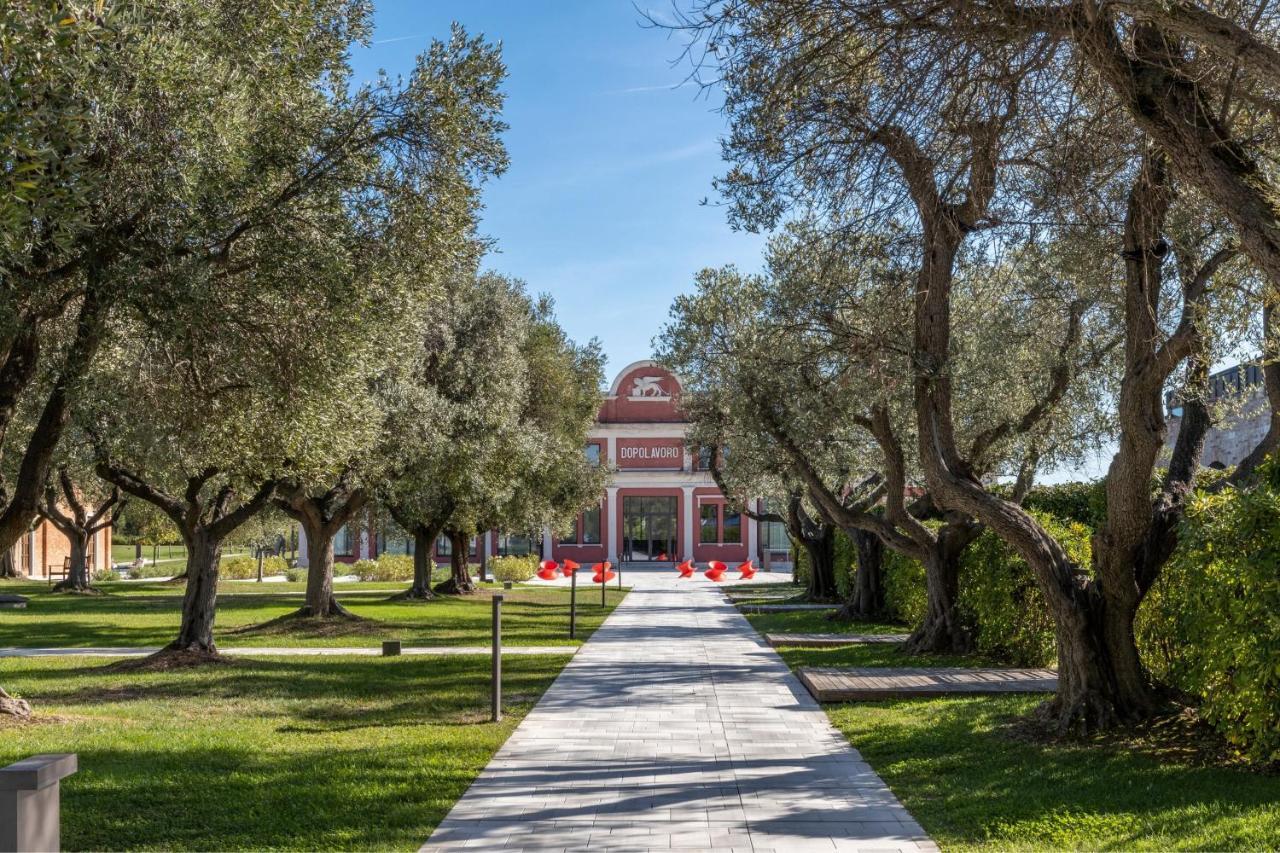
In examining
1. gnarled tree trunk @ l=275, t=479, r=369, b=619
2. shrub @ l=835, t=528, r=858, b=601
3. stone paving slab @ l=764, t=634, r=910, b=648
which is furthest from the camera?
shrub @ l=835, t=528, r=858, b=601

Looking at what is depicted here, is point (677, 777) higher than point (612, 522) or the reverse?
the reverse

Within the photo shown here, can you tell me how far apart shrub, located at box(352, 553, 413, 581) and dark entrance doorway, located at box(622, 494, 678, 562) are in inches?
531

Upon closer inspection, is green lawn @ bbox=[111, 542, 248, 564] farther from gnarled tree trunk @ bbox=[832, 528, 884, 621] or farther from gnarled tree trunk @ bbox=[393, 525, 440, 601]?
gnarled tree trunk @ bbox=[832, 528, 884, 621]

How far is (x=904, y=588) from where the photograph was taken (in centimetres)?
1809

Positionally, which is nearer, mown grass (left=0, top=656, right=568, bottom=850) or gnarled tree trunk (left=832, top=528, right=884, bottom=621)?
mown grass (left=0, top=656, right=568, bottom=850)

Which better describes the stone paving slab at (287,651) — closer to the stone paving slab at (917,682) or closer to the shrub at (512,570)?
the stone paving slab at (917,682)

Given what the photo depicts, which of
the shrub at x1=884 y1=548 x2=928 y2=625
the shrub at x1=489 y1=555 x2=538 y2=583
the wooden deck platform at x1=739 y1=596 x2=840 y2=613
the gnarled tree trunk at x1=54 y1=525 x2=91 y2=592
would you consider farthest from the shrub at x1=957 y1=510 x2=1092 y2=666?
the shrub at x1=489 y1=555 x2=538 y2=583

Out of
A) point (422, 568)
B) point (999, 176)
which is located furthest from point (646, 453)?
point (999, 176)

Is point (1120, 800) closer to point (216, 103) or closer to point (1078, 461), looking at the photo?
point (216, 103)

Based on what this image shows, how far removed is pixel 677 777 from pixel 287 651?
10.2m

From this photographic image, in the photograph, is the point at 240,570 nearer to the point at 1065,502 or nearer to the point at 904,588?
the point at 1065,502

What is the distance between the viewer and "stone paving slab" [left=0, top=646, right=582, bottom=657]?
15.3m

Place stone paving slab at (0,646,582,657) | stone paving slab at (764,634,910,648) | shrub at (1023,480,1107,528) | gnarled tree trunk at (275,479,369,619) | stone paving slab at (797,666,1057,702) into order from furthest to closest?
shrub at (1023,480,1107,528) < gnarled tree trunk at (275,479,369,619) < stone paving slab at (764,634,910,648) < stone paving slab at (0,646,582,657) < stone paving slab at (797,666,1057,702)

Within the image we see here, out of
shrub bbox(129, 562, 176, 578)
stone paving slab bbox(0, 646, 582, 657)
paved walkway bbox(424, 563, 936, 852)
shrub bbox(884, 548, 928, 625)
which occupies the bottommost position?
shrub bbox(129, 562, 176, 578)
